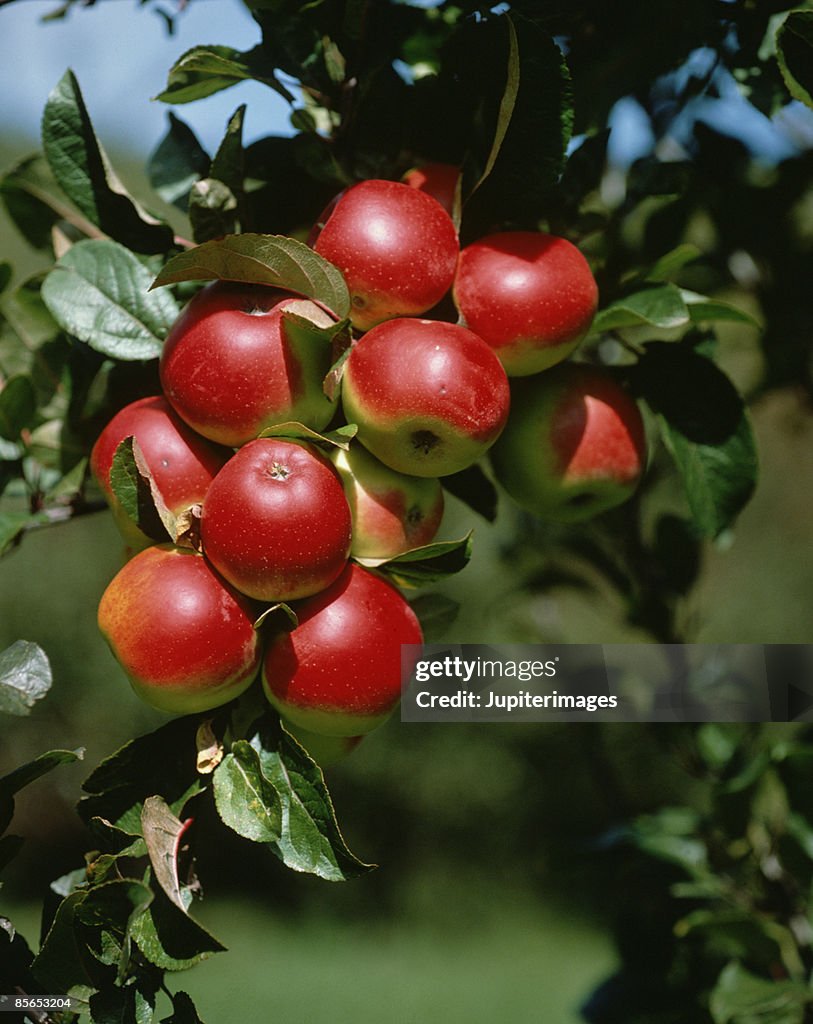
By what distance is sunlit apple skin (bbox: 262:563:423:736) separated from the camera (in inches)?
22.2

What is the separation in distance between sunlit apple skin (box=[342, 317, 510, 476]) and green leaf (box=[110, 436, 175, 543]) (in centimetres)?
13

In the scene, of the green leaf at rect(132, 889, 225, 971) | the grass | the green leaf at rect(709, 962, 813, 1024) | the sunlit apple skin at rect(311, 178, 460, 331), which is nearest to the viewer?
the green leaf at rect(132, 889, 225, 971)

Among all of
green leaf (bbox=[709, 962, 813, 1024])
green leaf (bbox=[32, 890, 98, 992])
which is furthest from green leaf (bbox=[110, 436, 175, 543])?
green leaf (bbox=[709, 962, 813, 1024])

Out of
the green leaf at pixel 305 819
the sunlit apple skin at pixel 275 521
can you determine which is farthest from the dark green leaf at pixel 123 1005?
the sunlit apple skin at pixel 275 521

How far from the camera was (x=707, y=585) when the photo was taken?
15.1 feet

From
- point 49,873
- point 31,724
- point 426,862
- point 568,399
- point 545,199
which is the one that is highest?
point 545,199

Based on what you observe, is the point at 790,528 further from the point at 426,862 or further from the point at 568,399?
the point at 568,399

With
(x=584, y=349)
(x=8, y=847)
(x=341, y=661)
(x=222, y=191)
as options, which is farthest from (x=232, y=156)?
(x=584, y=349)

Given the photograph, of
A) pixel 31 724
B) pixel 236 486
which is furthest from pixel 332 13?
pixel 31 724

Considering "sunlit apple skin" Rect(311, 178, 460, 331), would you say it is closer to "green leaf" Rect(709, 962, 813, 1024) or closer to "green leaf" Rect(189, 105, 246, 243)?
"green leaf" Rect(189, 105, 246, 243)

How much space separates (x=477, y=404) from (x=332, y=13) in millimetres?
332

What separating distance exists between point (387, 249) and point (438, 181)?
0.40 ft

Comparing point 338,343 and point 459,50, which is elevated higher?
point 459,50

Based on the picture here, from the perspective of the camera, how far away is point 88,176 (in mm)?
689
